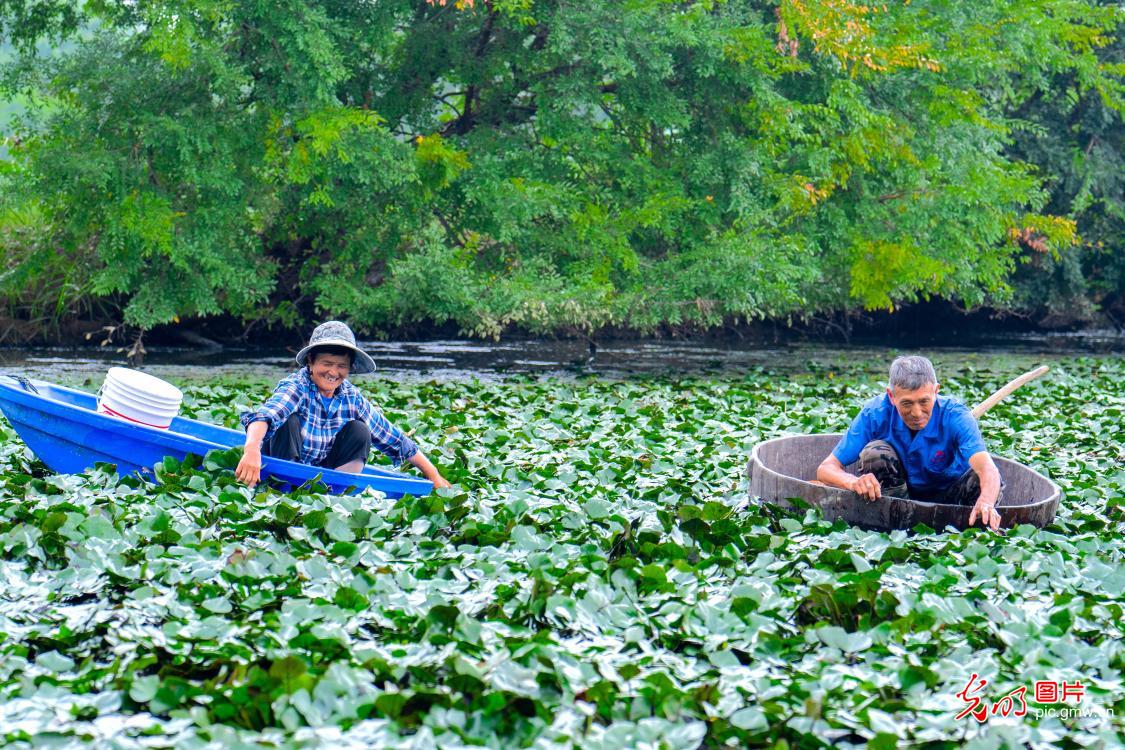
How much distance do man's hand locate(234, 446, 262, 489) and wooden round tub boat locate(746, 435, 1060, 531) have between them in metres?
2.70

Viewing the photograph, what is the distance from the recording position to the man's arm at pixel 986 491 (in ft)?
19.6

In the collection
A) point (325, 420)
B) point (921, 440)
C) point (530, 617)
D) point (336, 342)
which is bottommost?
point (530, 617)

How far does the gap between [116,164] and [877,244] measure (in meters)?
9.50

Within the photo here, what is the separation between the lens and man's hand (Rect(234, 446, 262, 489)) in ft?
21.1

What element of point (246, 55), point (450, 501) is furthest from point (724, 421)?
point (246, 55)

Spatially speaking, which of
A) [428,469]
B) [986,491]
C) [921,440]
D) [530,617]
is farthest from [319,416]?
[986,491]

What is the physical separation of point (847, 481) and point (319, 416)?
291 cm

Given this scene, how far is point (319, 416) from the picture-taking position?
6.89 meters

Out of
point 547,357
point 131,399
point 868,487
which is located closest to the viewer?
point 868,487

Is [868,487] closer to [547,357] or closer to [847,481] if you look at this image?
[847,481]

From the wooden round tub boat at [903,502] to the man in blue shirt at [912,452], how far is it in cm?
9

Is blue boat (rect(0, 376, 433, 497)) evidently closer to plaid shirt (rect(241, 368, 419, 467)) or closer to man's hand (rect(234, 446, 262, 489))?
man's hand (rect(234, 446, 262, 489))

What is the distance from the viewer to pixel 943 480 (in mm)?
6633

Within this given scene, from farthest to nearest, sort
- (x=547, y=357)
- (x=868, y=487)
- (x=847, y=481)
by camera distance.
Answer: (x=547, y=357) < (x=847, y=481) < (x=868, y=487)
